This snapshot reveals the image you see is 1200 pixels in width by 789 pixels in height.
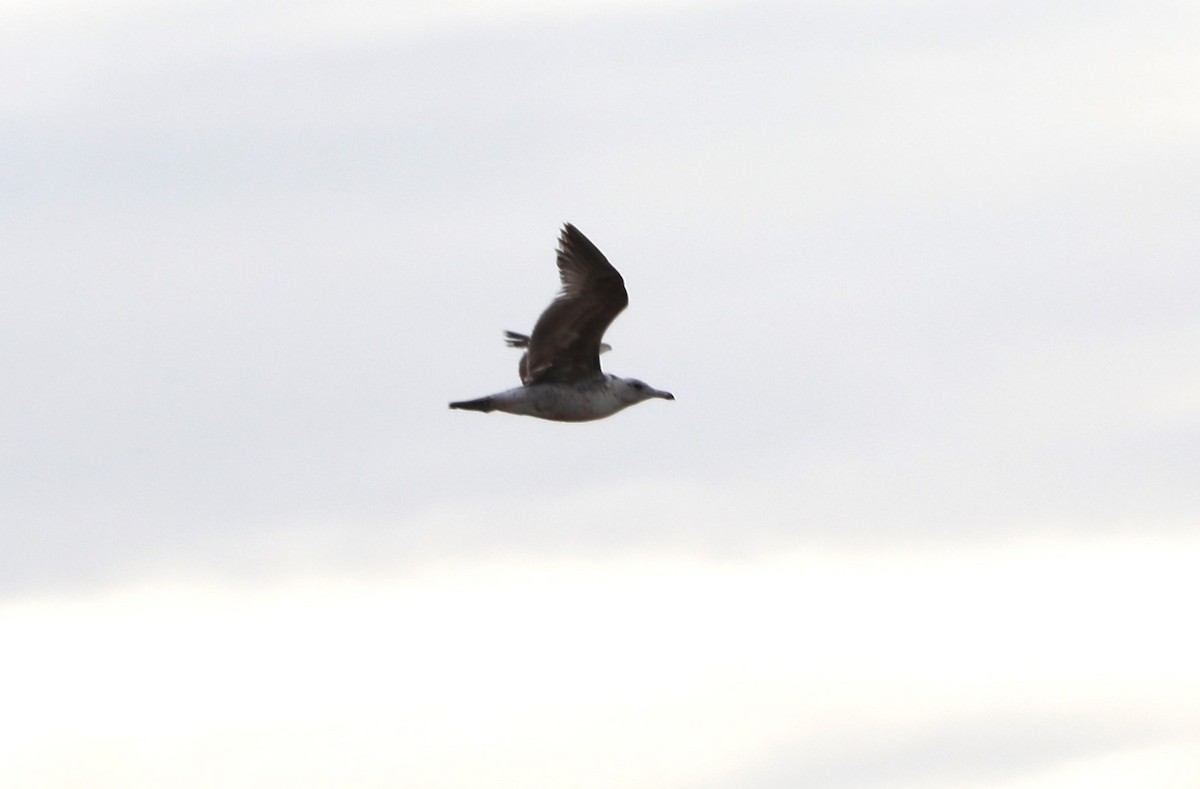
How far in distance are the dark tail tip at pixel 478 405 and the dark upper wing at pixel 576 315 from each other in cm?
89

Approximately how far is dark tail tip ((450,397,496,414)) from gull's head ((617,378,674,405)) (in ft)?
8.07

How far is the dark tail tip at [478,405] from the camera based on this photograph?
4294 centimetres

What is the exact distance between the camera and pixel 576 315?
4325 cm

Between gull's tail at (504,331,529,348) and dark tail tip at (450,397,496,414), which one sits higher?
gull's tail at (504,331,529,348)

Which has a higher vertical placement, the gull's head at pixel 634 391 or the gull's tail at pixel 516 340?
the gull's tail at pixel 516 340

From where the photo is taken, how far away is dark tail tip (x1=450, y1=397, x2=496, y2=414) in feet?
141

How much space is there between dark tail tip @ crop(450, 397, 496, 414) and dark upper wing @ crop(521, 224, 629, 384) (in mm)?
888

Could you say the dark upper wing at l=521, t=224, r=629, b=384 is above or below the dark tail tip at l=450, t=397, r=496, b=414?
above

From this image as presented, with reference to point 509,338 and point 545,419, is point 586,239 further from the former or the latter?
point 509,338

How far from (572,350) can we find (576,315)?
767 millimetres

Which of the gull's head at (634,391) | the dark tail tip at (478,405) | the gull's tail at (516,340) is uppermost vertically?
the gull's tail at (516,340)

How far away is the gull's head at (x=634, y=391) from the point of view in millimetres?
45094

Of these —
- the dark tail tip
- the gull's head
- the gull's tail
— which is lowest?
the dark tail tip

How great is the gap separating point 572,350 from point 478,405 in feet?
5.88
